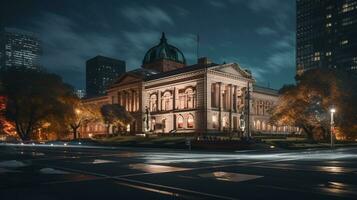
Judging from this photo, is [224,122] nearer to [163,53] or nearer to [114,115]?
[114,115]

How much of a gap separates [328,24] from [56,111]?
164 meters

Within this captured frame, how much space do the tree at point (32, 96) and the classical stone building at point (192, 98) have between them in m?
18.8

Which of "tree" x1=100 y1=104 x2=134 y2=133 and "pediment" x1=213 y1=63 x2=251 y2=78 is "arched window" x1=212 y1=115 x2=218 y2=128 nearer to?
"pediment" x1=213 y1=63 x2=251 y2=78

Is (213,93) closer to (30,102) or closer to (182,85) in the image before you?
(182,85)

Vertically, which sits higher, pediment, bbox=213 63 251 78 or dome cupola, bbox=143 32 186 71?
dome cupola, bbox=143 32 186 71

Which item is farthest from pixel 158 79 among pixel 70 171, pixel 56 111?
pixel 70 171

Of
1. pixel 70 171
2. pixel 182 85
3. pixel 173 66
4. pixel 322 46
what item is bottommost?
pixel 70 171

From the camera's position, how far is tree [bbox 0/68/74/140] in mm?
74625

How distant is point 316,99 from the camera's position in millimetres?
69625

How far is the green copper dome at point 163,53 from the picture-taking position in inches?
5103

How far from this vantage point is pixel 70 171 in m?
20.4

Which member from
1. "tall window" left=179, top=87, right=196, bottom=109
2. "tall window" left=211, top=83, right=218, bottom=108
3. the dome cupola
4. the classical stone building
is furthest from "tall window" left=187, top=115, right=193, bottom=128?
the dome cupola

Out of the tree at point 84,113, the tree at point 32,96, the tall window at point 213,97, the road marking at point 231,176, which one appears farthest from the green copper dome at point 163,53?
the road marking at point 231,176

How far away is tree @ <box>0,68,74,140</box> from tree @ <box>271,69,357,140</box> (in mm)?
44434
